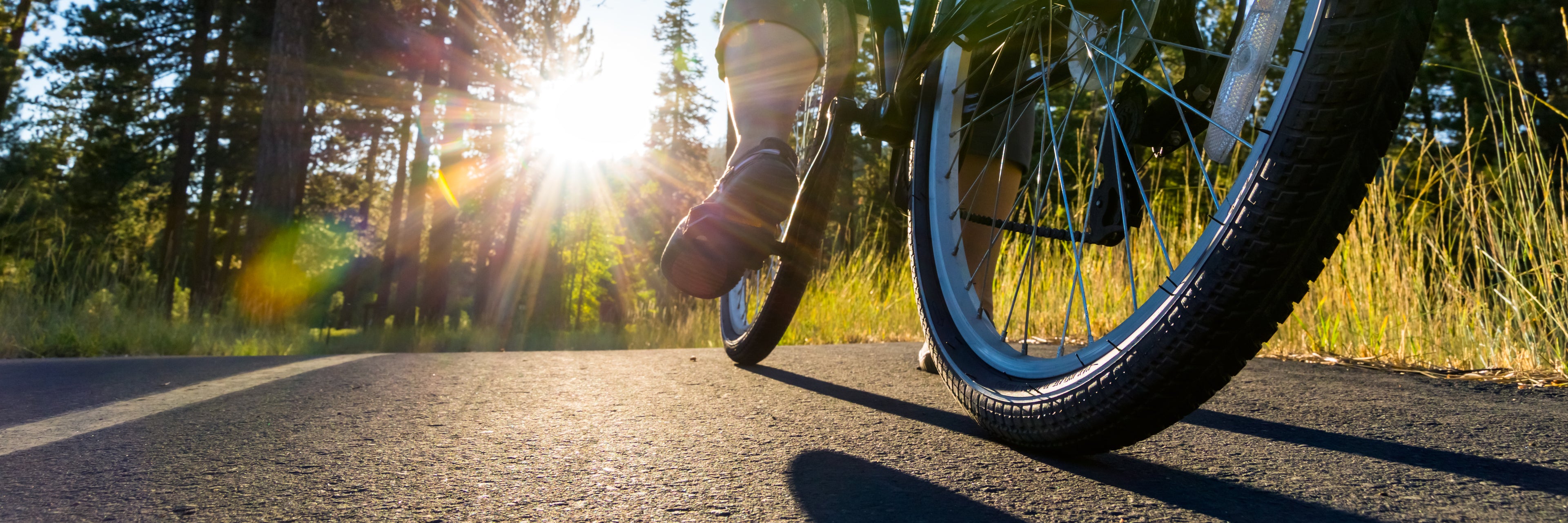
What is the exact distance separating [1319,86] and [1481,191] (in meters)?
2.50

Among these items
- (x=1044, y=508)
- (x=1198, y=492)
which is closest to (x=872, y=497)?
(x=1044, y=508)

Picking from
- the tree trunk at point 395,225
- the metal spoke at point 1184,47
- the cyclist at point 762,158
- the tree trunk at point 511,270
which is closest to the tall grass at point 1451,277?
the cyclist at point 762,158

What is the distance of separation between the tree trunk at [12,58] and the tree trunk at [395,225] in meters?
7.62

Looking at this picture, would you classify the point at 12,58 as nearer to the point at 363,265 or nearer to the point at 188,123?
the point at 188,123

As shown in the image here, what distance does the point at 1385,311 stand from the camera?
277cm

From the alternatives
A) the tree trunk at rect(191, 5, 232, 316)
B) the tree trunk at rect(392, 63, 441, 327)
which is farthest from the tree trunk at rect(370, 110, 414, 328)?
the tree trunk at rect(191, 5, 232, 316)

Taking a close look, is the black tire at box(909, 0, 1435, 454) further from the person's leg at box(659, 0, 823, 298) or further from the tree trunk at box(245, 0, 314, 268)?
the tree trunk at box(245, 0, 314, 268)

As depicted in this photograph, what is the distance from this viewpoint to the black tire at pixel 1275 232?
0.75m

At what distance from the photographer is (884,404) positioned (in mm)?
1682

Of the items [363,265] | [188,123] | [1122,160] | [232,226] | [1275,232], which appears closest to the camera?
[1275,232]

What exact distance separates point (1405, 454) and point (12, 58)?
24041 mm

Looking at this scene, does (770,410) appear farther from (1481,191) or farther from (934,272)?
(1481,191)

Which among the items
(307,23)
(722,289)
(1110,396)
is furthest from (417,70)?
(1110,396)

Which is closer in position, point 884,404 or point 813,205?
point 884,404
